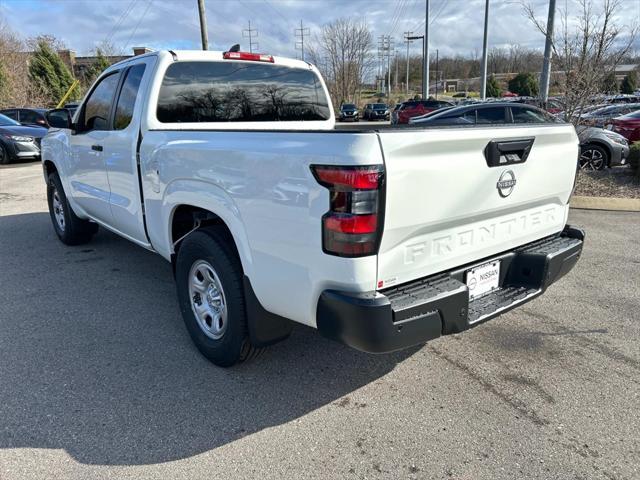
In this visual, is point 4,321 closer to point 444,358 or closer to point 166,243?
point 166,243

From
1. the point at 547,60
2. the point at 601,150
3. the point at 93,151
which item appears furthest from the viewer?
the point at 547,60

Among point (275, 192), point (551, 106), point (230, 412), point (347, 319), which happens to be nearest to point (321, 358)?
point (230, 412)

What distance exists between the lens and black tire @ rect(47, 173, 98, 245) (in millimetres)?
5870

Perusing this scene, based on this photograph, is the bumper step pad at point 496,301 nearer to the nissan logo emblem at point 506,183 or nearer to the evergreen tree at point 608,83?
the nissan logo emblem at point 506,183

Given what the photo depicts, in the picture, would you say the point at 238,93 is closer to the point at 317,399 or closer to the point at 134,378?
the point at 134,378

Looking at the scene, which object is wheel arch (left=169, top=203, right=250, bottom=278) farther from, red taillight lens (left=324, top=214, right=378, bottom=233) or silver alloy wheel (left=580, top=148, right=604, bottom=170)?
silver alloy wheel (left=580, top=148, right=604, bottom=170)

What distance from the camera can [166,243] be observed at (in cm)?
364

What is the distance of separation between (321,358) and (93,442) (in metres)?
1.48

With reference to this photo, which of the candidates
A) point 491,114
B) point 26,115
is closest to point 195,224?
point 491,114

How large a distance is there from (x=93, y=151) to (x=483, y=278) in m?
3.65

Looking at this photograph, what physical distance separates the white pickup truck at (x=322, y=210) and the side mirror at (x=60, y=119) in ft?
3.00

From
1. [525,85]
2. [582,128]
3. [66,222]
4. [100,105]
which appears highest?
[525,85]

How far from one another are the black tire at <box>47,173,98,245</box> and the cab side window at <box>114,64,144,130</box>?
6.88 feet

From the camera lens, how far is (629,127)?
12.5 meters
